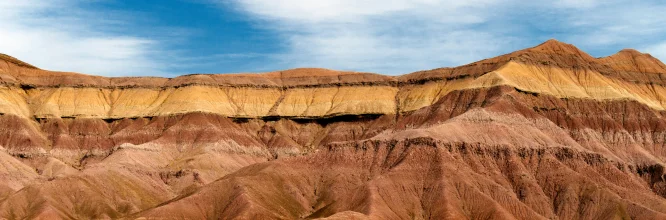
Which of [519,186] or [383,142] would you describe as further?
[383,142]

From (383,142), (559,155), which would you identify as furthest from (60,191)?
(559,155)

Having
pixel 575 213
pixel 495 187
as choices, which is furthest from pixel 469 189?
pixel 575 213

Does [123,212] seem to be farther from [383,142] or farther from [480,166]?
[480,166]

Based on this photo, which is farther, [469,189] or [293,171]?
[293,171]

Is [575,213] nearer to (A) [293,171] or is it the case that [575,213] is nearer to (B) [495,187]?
(B) [495,187]

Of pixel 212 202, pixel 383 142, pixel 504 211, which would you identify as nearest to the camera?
pixel 504 211

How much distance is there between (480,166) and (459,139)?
7097mm

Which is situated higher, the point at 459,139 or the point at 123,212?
the point at 459,139

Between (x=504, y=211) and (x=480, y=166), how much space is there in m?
15.6

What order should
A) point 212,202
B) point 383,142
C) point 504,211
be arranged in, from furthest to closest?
point 383,142, point 212,202, point 504,211

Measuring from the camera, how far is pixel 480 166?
6786 inches

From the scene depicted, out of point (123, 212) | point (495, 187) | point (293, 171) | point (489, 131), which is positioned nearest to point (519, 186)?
point (495, 187)

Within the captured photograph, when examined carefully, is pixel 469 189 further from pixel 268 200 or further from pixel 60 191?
pixel 60 191

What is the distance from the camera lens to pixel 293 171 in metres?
178
